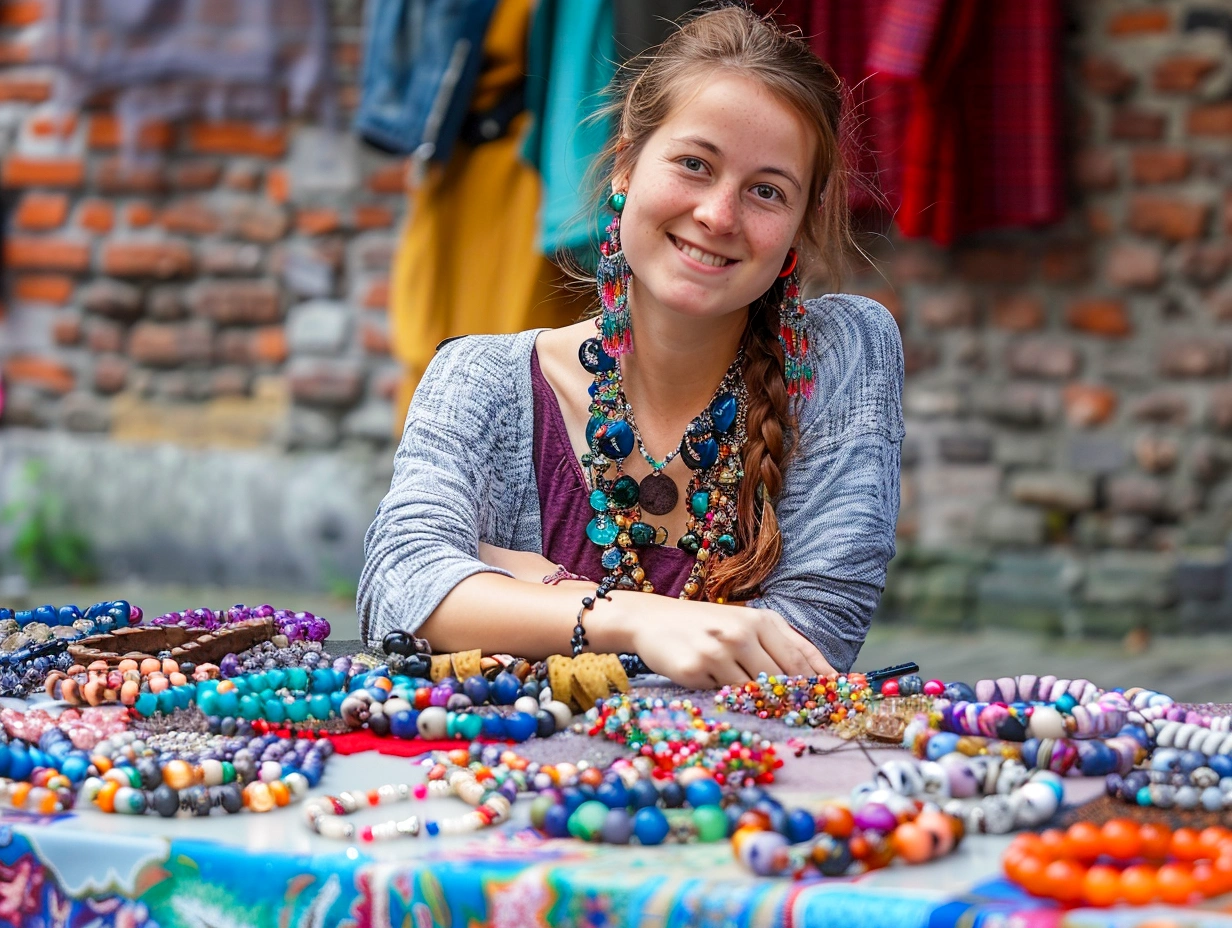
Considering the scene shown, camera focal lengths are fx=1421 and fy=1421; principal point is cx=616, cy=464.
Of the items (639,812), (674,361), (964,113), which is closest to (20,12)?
(964,113)

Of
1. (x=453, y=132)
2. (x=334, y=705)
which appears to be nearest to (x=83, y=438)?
(x=453, y=132)

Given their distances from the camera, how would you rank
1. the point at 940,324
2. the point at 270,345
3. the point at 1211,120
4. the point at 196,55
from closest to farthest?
the point at 1211,120
the point at 940,324
the point at 196,55
the point at 270,345

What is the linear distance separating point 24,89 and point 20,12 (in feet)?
0.94

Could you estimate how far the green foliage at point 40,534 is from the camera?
5.62 m

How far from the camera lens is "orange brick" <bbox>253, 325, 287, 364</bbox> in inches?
212

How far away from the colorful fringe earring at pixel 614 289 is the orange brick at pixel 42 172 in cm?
398

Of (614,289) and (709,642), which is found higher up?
(614,289)

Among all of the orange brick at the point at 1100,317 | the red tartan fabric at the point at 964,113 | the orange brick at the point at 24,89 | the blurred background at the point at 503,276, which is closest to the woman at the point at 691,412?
the blurred background at the point at 503,276

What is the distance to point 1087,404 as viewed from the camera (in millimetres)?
4590

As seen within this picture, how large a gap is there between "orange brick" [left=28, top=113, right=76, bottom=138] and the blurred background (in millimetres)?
14

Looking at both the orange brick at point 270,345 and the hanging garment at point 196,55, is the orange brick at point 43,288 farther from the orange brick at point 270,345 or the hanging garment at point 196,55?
the orange brick at point 270,345

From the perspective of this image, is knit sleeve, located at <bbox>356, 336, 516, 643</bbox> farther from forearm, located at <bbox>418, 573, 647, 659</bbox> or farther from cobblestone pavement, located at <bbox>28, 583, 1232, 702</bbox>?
cobblestone pavement, located at <bbox>28, 583, 1232, 702</bbox>

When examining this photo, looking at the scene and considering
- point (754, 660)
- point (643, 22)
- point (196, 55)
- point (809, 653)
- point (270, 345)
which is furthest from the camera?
point (270, 345)

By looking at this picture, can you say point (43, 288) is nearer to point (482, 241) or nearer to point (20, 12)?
point (20, 12)
